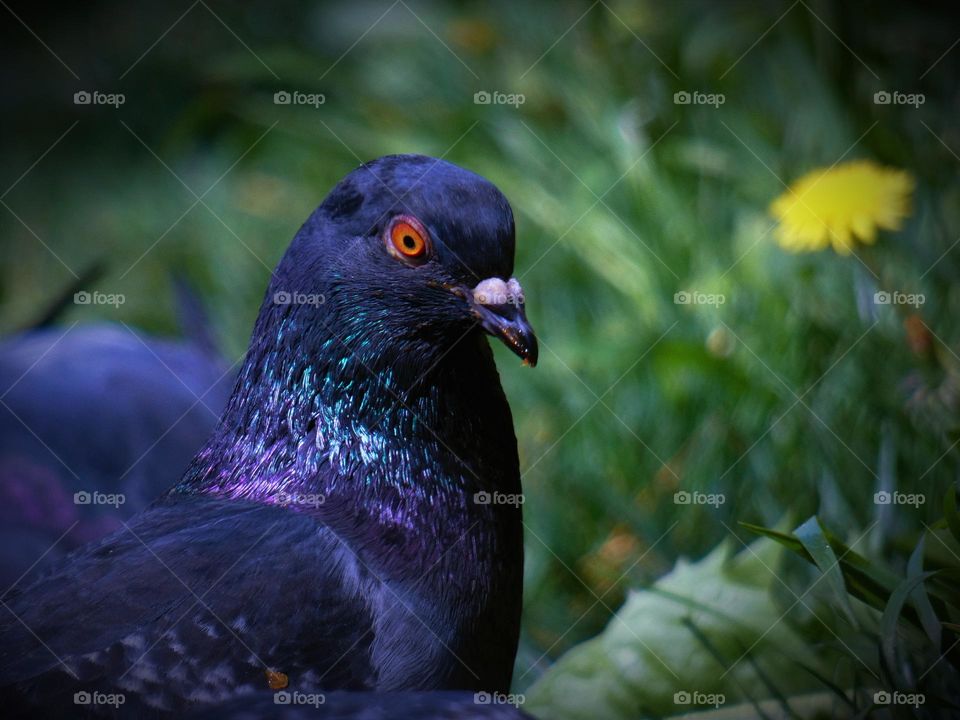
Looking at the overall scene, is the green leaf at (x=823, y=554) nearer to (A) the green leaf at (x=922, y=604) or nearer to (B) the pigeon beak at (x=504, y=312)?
(A) the green leaf at (x=922, y=604)

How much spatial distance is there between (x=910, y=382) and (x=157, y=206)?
2734 millimetres

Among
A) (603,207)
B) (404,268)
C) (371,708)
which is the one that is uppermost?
(603,207)

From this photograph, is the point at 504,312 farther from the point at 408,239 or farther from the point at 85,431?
the point at 85,431

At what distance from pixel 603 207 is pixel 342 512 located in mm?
1971

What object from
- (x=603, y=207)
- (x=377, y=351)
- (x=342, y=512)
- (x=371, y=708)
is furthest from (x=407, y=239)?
(x=603, y=207)

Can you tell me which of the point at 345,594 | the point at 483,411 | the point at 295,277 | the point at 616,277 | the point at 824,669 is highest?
the point at 616,277

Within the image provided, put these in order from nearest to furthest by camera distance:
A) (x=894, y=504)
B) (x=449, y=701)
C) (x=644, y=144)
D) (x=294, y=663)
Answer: (x=449, y=701)
(x=294, y=663)
(x=894, y=504)
(x=644, y=144)

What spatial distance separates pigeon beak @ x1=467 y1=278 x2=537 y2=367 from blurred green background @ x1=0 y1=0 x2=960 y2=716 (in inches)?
40.0

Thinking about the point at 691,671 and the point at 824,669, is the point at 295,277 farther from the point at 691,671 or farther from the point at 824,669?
the point at 824,669

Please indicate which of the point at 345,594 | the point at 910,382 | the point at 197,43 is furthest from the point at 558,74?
the point at 345,594

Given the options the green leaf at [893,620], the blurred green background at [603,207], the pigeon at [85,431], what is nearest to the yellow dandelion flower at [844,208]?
the blurred green background at [603,207]

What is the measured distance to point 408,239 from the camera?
2.09m

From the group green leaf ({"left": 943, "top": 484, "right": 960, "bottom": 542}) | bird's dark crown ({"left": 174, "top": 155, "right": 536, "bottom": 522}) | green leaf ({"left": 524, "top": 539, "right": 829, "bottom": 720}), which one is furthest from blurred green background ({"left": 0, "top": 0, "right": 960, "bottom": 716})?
bird's dark crown ({"left": 174, "top": 155, "right": 536, "bottom": 522})

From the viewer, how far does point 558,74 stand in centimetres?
414
